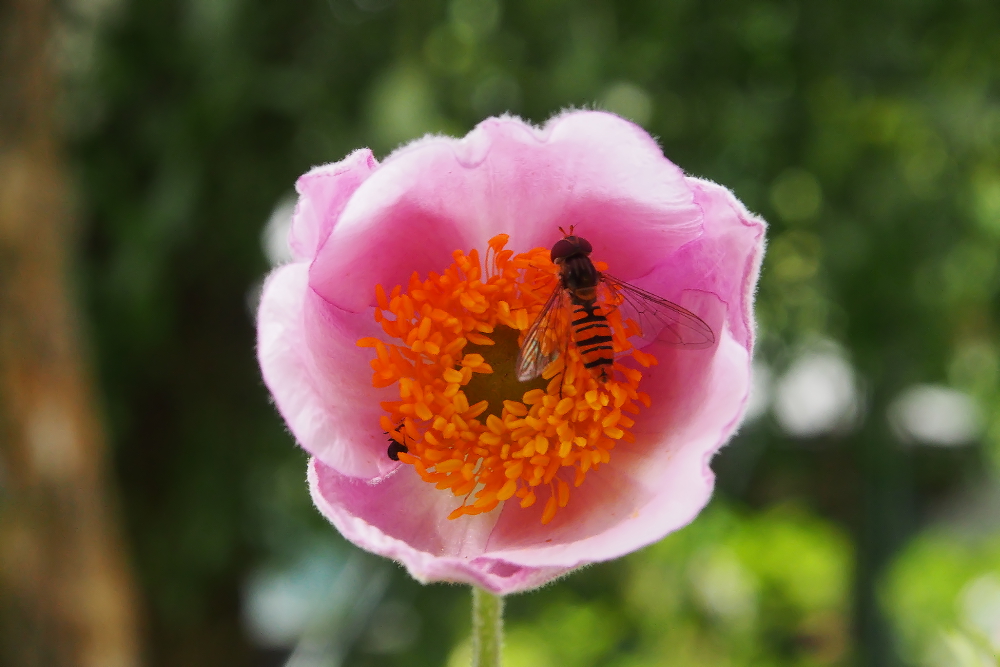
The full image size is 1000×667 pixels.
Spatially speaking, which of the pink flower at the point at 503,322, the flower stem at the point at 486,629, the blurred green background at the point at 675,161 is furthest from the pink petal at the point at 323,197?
the blurred green background at the point at 675,161

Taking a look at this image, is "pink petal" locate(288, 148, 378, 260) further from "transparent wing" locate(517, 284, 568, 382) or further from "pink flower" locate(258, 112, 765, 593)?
"transparent wing" locate(517, 284, 568, 382)

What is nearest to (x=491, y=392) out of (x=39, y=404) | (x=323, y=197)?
(x=323, y=197)

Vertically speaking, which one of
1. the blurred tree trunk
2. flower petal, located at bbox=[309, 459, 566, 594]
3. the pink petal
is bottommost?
the blurred tree trunk

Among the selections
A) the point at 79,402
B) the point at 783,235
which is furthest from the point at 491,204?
the point at 79,402

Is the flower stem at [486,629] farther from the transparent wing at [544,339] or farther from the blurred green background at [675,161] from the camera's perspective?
the blurred green background at [675,161]

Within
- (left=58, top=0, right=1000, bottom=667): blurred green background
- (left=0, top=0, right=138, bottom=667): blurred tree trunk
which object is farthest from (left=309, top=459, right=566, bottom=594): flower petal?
(left=0, top=0, right=138, bottom=667): blurred tree trunk

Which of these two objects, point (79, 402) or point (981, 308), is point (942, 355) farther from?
point (79, 402)
